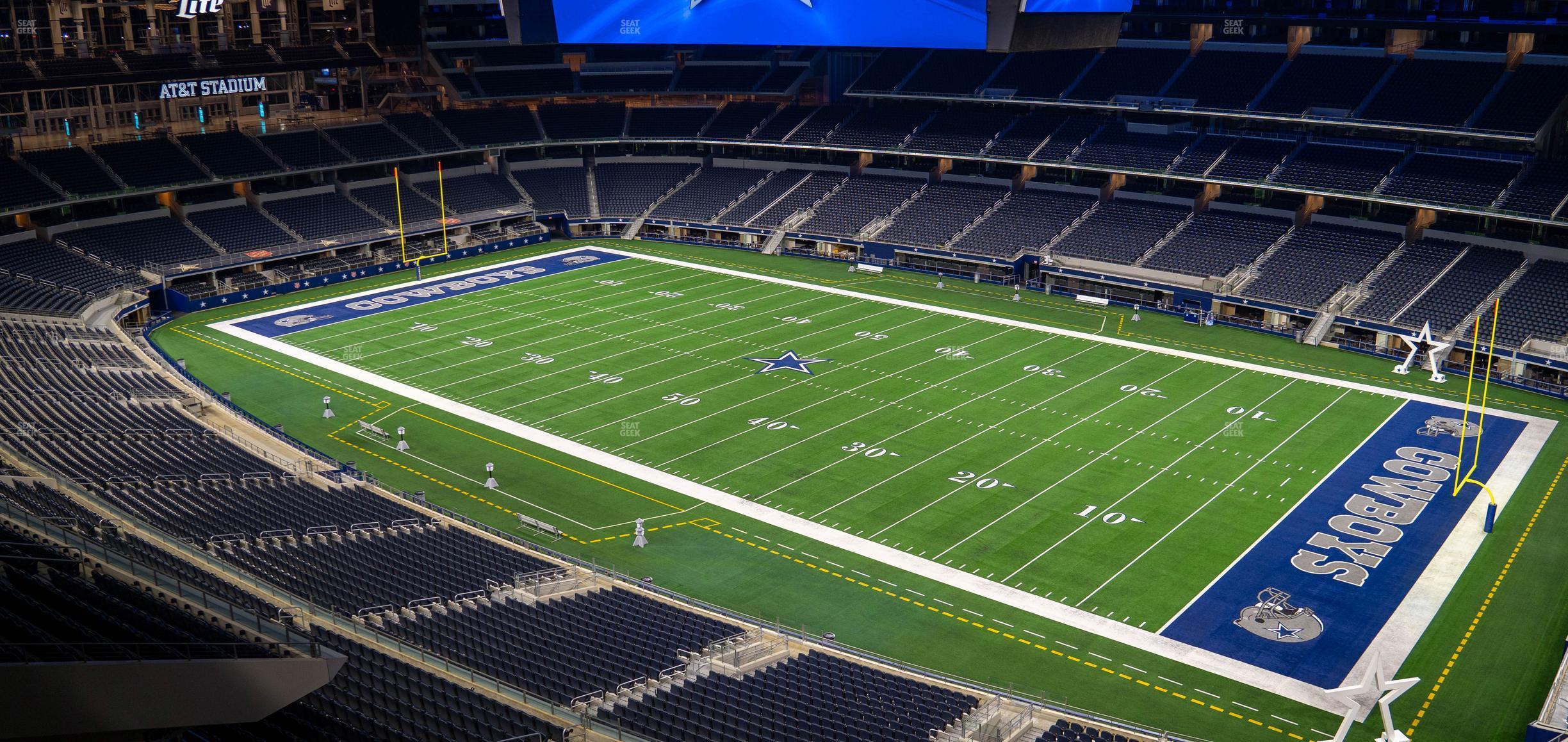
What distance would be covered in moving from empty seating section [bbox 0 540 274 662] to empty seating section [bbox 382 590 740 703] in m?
4.94

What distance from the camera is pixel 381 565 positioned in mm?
26234

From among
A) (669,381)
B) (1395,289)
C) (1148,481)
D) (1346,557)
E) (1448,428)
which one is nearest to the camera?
(1346,557)

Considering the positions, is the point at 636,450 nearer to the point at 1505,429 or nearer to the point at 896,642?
the point at 896,642

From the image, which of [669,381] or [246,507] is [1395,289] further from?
[246,507]

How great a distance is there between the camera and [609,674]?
846 inches

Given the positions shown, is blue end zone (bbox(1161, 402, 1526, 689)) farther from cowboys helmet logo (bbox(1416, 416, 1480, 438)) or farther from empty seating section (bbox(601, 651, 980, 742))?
empty seating section (bbox(601, 651, 980, 742))

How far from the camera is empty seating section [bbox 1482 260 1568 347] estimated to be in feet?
145

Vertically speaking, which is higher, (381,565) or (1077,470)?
(381,565)

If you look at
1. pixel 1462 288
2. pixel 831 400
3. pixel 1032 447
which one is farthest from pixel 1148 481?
pixel 1462 288

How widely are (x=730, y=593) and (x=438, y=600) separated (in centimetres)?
677

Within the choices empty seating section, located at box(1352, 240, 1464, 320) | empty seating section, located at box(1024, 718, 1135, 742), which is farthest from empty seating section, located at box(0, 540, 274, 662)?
empty seating section, located at box(1352, 240, 1464, 320)

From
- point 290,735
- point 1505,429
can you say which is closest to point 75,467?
point 290,735

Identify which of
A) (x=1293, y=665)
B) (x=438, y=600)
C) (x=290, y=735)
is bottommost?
(x=1293, y=665)

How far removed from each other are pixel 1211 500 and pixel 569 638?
18.4 metres
